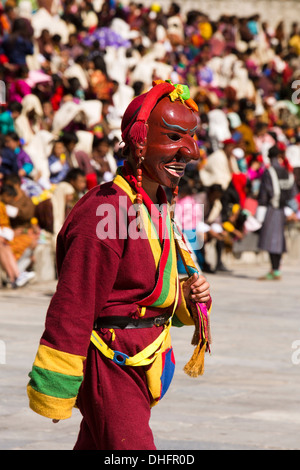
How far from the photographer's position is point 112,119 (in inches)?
650

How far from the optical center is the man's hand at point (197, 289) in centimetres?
380

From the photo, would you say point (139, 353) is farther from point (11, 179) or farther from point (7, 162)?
point (7, 162)

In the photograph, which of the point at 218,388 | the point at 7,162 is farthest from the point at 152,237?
the point at 7,162

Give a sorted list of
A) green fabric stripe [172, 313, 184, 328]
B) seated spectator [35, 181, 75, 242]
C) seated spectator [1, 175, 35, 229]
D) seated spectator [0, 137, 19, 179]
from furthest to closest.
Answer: seated spectator [0, 137, 19, 179]
seated spectator [1, 175, 35, 229]
seated spectator [35, 181, 75, 242]
green fabric stripe [172, 313, 184, 328]

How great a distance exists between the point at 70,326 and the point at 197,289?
624 millimetres

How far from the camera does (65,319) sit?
3.34 m

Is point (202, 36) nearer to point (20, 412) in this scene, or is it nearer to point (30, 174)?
point (30, 174)

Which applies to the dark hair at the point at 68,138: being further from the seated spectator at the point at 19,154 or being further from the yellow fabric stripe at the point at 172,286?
the yellow fabric stripe at the point at 172,286

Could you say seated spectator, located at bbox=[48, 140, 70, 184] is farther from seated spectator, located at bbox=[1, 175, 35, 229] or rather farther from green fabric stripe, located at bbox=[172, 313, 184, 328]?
green fabric stripe, located at bbox=[172, 313, 184, 328]

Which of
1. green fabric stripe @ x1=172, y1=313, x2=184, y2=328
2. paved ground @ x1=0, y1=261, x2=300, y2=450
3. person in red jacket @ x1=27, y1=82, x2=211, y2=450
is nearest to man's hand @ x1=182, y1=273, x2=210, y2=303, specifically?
person in red jacket @ x1=27, y1=82, x2=211, y2=450

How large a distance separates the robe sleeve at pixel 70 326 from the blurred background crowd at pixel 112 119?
20.9 feet

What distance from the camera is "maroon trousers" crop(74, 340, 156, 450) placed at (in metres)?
3.43

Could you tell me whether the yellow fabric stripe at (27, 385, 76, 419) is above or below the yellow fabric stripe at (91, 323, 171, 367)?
below

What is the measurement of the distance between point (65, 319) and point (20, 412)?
306cm
